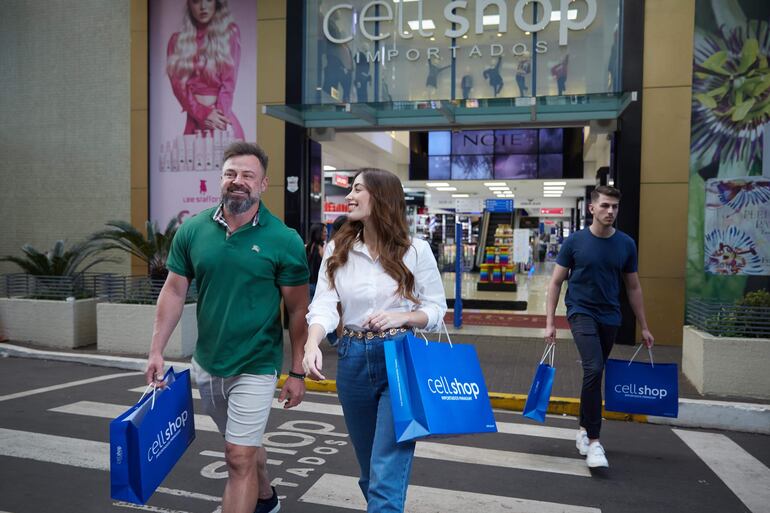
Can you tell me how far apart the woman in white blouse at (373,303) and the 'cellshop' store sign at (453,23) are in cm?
935

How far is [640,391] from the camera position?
5.56m

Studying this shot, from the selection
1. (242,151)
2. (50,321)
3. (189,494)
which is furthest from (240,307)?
(50,321)

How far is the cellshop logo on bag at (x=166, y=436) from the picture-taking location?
3.02 m

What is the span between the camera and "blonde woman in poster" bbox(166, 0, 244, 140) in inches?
500

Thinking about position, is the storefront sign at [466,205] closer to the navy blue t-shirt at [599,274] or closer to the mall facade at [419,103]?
the mall facade at [419,103]

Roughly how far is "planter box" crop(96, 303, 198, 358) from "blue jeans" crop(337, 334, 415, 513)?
6.93 m

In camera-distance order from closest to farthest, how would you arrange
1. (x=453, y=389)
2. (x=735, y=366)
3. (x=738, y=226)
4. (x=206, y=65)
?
(x=453, y=389)
(x=735, y=366)
(x=738, y=226)
(x=206, y=65)

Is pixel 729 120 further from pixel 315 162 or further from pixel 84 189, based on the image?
pixel 84 189

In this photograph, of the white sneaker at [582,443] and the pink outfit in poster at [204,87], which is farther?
the pink outfit in poster at [204,87]

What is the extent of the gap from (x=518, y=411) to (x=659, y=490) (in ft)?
8.42

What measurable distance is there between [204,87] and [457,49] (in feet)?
15.9

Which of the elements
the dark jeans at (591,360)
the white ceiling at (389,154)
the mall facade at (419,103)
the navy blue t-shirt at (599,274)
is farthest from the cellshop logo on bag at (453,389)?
the white ceiling at (389,154)

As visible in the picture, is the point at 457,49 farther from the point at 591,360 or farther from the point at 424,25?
the point at 591,360

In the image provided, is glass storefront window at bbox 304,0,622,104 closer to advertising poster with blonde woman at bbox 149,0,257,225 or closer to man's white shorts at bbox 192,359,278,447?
advertising poster with blonde woman at bbox 149,0,257,225
